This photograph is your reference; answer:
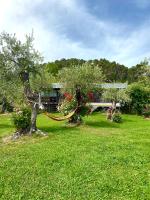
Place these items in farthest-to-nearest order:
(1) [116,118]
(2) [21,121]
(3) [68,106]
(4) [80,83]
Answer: (1) [116,118] → (4) [80,83] → (3) [68,106] → (2) [21,121]

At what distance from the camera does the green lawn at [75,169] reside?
9.34 metres

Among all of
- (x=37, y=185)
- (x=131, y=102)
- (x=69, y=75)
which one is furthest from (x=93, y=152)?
(x=131, y=102)

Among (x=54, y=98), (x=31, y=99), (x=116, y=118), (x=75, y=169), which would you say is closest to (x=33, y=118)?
(x=31, y=99)

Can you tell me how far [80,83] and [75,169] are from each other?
607 inches

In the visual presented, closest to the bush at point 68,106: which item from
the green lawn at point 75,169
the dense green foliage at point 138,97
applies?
the green lawn at point 75,169

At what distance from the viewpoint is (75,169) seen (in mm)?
11375

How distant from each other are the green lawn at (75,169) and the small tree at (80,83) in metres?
8.27

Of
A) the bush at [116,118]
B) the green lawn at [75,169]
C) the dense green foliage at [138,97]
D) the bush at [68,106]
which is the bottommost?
the green lawn at [75,169]

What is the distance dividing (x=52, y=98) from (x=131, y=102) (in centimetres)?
1162

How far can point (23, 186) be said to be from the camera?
9.95 meters

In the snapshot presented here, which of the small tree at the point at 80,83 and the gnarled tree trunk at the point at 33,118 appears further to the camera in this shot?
the small tree at the point at 80,83

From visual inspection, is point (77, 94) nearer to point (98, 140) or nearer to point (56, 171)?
point (98, 140)

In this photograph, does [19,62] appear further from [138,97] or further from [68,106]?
[138,97]

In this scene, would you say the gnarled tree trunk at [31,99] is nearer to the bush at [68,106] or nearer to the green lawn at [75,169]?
the green lawn at [75,169]
